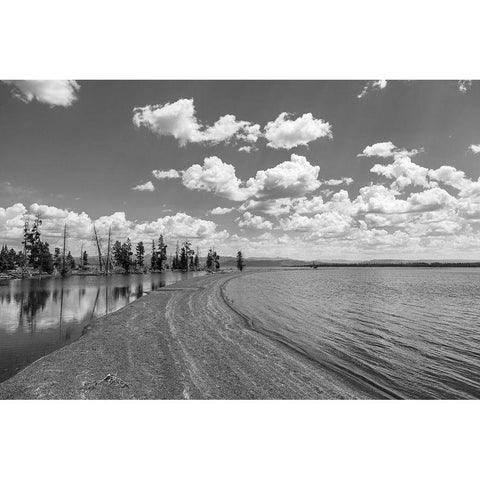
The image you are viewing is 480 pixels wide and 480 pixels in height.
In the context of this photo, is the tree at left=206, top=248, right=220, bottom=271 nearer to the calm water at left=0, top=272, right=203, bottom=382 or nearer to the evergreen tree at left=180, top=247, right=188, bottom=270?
the evergreen tree at left=180, top=247, right=188, bottom=270

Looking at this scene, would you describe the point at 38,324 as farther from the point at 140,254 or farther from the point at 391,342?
the point at 140,254

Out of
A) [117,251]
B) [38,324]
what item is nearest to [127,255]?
[117,251]

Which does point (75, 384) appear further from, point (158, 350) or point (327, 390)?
point (327, 390)

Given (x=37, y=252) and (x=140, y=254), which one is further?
(x=140, y=254)

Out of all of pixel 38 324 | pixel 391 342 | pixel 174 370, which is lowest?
pixel 391 342

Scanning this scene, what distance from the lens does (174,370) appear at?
11.2 meters

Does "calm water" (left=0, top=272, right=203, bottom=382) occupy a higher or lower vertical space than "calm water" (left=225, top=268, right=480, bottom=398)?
higher

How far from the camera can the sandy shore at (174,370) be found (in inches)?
376

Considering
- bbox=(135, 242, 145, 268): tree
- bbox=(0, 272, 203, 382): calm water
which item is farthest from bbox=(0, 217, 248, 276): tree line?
bbox=(0, 272, 203, 382): calm water

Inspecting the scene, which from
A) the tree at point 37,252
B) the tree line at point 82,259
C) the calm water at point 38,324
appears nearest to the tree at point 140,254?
the tree line at point 82,259

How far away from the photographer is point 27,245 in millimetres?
78375

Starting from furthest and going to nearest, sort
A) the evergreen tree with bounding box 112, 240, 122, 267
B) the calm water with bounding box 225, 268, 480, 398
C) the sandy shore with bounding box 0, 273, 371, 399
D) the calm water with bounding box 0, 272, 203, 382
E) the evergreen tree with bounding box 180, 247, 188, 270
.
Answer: the evergreen tree with bounding box 180, 247, 188, 270
the evergreen tree with bounding box 112, 240, 122, 267
the calm water with bounding box 0, 272, 203, 382
the calm water with bounding box 225, 268, 480, 398
the sandy shore with bounding box 0, 273, 371, 399

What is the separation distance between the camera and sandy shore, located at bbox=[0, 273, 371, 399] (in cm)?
956

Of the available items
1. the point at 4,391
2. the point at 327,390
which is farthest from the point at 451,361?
the point at 4,391
